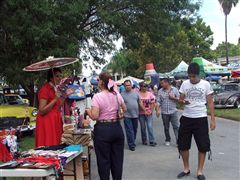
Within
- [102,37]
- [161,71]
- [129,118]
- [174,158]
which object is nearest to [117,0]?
[102,37]

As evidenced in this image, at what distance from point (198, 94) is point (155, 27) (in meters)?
10.3

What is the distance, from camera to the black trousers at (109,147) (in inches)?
223

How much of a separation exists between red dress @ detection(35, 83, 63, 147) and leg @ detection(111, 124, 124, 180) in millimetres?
809

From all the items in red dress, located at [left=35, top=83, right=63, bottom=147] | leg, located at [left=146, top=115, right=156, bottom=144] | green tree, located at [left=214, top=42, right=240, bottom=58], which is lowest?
leg, located at [left=146, top=115, right=156, bottom=144]

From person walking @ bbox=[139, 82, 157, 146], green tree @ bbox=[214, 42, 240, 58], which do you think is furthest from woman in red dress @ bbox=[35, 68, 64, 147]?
green tree @ bbox=[214, 42, 240, 58]

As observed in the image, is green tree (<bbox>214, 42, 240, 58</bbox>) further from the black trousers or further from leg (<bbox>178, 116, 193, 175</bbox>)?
the black trousers

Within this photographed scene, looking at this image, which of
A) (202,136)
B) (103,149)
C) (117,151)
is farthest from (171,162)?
(103,149)

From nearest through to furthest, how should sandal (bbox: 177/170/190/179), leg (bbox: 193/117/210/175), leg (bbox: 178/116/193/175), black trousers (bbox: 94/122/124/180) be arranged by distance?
1. black trousers (bbox: 94/122/124/180)
2. leg (bbox: 193/117/210/175)
3. leg (bbox: 178/116/193/175)
4. sandal (bbox: 177/170/190/179)

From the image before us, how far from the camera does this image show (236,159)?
8.32 metres

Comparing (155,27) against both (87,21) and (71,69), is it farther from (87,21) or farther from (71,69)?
(71,69)

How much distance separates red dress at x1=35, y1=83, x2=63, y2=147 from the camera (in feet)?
18.6

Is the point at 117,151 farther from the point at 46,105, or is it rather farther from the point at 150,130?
the point at 150,130

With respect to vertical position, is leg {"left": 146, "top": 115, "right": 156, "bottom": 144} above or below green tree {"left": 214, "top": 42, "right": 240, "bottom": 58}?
below

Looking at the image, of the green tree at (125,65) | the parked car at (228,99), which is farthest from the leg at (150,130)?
the green tree at (125,65)
